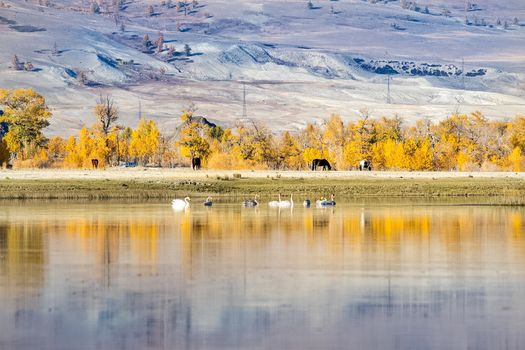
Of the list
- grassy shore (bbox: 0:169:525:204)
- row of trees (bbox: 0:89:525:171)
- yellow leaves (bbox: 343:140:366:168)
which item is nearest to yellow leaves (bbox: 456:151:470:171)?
row of trees (bbox: 0:89:525:171)

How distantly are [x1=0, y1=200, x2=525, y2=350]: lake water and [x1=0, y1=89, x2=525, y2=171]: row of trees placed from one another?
52.9 meters

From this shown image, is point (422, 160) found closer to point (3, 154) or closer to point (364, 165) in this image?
point (364, 165)

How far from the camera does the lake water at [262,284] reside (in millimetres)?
20281

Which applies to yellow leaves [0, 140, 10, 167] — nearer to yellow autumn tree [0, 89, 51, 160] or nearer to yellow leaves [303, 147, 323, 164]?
yellow autumn tree [0, 89, 51, 160]

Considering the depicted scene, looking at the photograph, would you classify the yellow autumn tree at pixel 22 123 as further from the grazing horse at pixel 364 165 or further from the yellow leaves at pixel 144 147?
the grazing horse at pixel 364 165

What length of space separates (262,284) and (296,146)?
3131 inches

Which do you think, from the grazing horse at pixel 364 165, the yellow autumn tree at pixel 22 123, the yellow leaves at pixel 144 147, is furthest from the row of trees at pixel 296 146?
the grazing horse at pixel 364 165

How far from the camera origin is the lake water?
20.3m

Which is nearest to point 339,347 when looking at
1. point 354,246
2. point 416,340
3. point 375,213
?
point 416,340

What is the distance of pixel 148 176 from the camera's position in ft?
236

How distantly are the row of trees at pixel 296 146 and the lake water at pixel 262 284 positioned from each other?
173ft

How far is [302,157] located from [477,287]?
7978 centimetres

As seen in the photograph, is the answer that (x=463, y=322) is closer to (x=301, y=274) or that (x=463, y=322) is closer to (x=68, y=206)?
(x=301, y=274)

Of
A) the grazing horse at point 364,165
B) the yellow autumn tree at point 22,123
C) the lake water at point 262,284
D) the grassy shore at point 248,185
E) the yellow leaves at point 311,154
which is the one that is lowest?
the lake water at point 262,284
